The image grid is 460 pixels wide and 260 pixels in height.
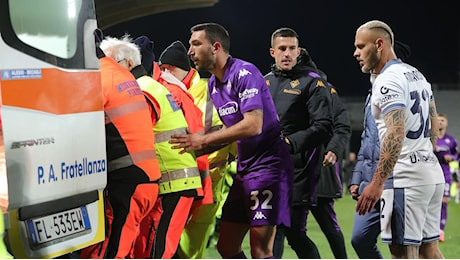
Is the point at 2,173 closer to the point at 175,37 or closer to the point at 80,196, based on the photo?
the point at 80,196

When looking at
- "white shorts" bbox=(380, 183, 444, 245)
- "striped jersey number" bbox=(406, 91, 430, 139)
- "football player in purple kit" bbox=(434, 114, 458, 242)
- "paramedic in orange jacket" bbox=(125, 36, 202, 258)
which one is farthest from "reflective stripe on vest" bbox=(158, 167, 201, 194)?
"football player in purple kit" bbox=(434, 114, 458, 242)

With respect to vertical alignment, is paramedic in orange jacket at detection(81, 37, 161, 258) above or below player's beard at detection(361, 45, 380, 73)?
below

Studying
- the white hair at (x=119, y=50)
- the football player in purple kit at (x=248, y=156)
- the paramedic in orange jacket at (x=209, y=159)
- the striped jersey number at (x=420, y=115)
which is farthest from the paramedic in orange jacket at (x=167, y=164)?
the striped jersey number at (x=420, y=115)

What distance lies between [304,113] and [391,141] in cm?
184

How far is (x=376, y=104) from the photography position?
493cm

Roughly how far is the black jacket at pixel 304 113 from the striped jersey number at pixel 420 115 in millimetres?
1213

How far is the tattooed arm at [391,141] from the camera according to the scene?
4.72 m

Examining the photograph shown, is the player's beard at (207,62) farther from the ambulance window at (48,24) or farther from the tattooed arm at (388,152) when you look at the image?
the ambulance window at (48,24)

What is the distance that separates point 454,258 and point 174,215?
420cm

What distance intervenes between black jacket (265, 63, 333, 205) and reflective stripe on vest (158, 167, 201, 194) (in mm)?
944

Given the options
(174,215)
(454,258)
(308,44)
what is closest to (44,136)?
(174,215)

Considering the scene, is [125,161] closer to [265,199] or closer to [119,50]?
[119,50]

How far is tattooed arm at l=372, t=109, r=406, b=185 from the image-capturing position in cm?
472

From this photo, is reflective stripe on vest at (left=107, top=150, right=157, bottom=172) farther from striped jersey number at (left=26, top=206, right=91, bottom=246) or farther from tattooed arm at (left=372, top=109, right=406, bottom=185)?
tattooed arm at (left=372, top=109, right=406, bottom=185)
